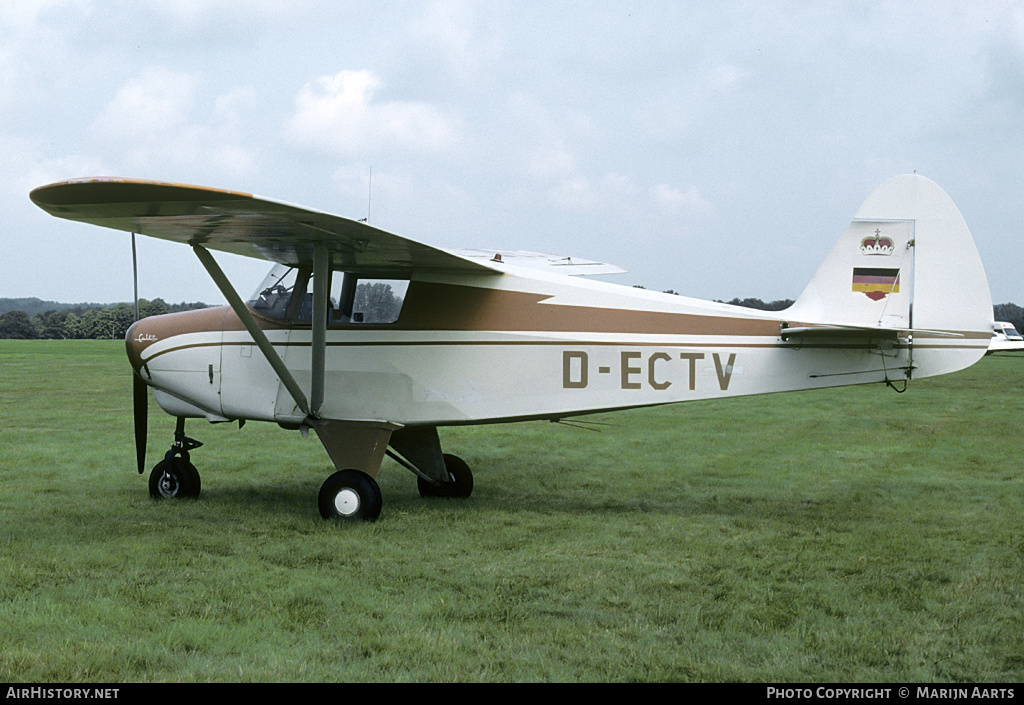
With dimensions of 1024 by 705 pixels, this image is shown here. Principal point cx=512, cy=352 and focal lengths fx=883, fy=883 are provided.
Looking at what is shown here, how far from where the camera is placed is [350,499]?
7328 millimetres

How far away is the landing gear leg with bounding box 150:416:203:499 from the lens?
8.62 metres

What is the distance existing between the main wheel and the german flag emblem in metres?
4.46

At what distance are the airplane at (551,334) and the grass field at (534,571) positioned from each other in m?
0.99

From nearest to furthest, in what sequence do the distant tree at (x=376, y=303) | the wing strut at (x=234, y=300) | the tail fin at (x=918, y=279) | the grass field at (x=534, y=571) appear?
1. the grass field at (x=534, y=571)
2. the wing strut at (x=234, y=300)
3. the tail fin at (x=918, y=279)
4. the distant tree at (x=376, y=303)

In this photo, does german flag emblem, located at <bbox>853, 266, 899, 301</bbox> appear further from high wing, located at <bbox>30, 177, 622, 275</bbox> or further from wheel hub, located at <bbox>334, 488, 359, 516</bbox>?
wheel hub, located at <bbox>334, 488, 359, 516</bbox>

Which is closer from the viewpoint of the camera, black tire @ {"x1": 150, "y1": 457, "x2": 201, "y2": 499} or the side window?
the side window

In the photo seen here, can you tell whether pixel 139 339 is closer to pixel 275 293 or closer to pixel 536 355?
pixel 275 293

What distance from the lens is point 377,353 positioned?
7844 mm

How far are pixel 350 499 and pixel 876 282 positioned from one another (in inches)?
189

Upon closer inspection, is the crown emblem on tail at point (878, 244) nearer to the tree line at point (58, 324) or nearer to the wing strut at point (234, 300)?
the wing strut at point (234, 300)

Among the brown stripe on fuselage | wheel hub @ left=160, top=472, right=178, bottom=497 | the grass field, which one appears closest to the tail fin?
the brown stripe on fuselage

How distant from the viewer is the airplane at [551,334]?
24.3ft

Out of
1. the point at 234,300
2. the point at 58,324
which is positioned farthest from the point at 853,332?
the point at 58,324

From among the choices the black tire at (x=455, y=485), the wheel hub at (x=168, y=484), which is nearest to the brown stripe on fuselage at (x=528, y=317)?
the black tire at (x=455, y=485)
